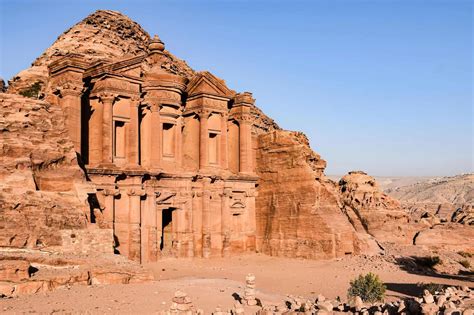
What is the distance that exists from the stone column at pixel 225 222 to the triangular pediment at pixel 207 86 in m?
6.20

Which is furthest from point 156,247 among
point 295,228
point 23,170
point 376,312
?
point 376,312

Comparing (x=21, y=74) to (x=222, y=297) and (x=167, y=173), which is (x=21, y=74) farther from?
(x=222, y=297)

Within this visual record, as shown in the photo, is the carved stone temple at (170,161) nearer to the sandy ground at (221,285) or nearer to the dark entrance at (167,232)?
the dark entrance at (167,232)

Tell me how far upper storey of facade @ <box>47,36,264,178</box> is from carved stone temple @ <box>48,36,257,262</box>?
0.06 meters

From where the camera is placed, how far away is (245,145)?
106ft

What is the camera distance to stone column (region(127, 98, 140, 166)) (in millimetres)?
26609

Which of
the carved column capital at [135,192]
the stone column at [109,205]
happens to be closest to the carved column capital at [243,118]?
the carved column capital at [135,192]

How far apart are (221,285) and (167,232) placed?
38.9 feet

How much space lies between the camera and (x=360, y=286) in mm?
17000

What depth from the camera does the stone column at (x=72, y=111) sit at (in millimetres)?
23828

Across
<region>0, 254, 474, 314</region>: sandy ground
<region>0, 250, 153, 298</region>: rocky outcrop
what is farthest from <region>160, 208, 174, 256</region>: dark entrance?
<region>0, 250, 153, 298</region>: rocky outcrop

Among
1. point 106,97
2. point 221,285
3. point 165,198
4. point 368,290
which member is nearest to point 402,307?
point 368,290

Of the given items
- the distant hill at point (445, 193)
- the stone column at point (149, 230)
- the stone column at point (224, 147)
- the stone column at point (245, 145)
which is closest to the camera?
the stone column at point (149, 230)

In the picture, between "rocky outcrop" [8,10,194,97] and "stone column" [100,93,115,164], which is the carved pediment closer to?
"stone column" [100,93,115,164]
